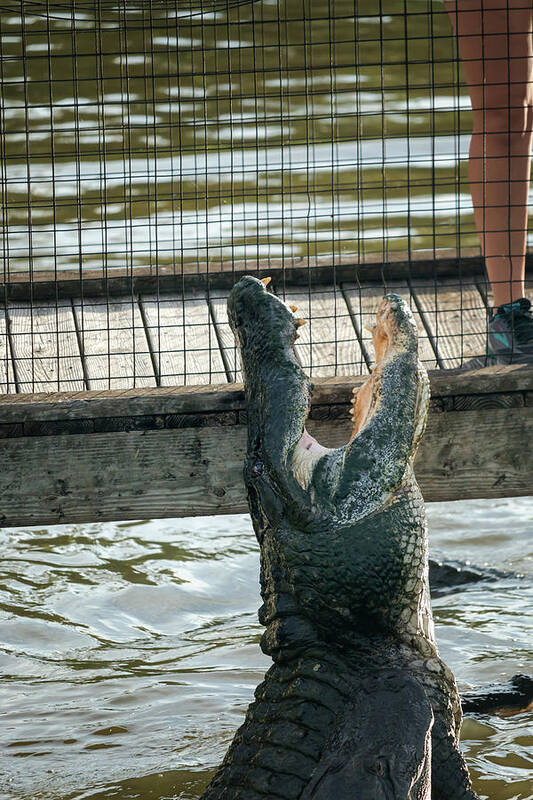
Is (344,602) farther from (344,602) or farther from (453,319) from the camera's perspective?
(453,319)

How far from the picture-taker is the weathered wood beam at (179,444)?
366 cm

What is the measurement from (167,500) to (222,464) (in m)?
0.23

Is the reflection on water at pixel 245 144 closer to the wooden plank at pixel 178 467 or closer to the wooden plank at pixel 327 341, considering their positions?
the wooden plank at pixel 327 341

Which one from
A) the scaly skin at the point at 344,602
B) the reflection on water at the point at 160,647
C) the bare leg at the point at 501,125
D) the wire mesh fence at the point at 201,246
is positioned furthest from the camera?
the bare leg at the point at 501,125

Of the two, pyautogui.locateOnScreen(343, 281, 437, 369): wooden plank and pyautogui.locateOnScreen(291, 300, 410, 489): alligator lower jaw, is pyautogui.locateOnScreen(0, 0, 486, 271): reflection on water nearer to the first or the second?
pyautogui.locateOnScreen(343, 281, 437, 369): wooden plank

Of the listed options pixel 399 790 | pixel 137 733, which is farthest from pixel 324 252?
pixel 399 790

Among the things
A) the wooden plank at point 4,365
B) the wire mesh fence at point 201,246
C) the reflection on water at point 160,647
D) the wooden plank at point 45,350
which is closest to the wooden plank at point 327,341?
the wire mesh fence at point 201,246

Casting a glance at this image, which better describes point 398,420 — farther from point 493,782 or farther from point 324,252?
point 324,252

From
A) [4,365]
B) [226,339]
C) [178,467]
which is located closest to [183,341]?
[226,339]

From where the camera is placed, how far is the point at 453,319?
502cm

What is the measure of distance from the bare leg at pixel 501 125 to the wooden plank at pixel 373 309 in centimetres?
41

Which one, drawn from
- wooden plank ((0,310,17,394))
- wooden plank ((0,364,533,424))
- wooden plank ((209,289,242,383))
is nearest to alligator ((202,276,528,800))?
wooden plank ((0,364,533,424))

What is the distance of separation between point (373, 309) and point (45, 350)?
1455 millimetres

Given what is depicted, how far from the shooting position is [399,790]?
2.15m
